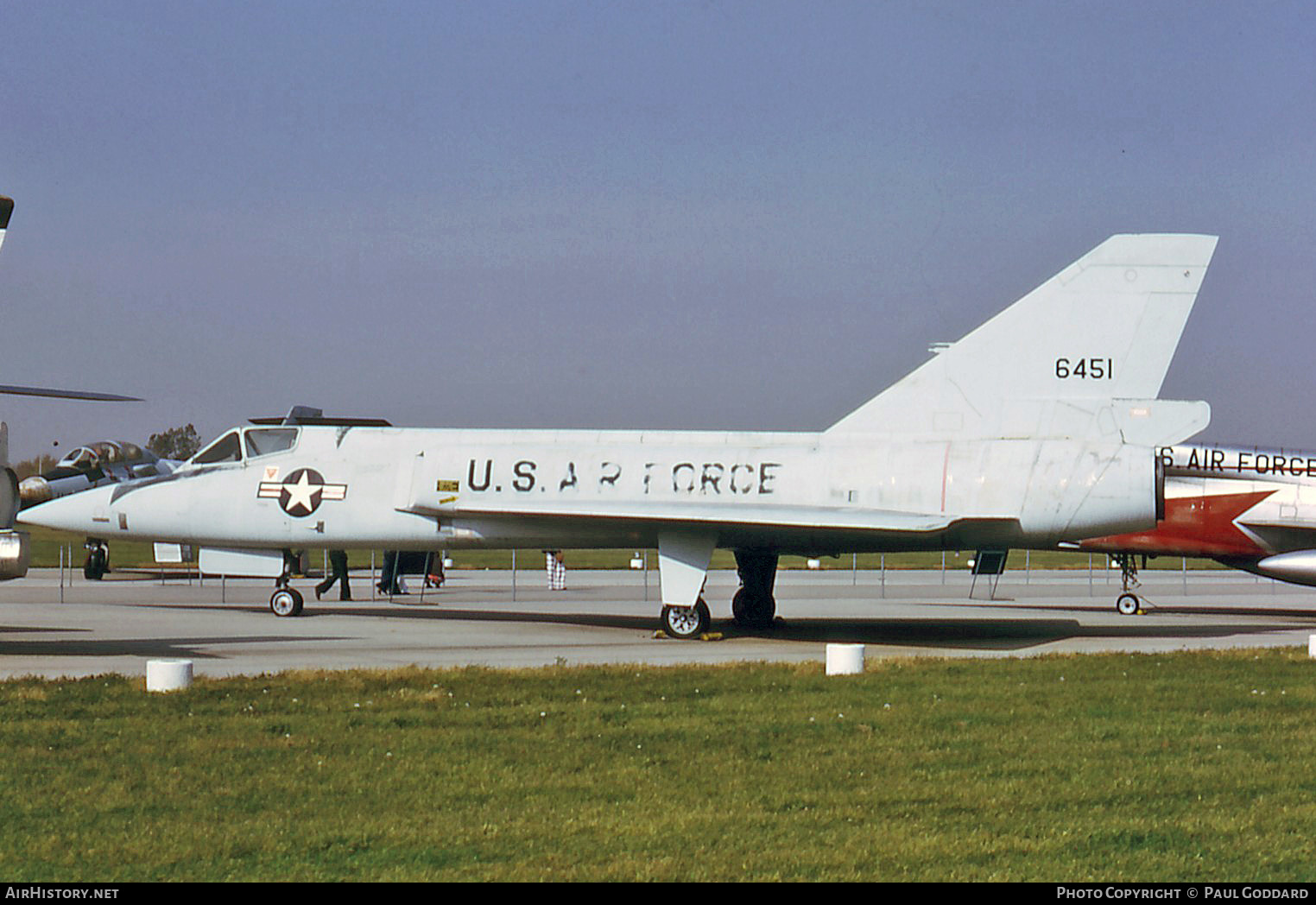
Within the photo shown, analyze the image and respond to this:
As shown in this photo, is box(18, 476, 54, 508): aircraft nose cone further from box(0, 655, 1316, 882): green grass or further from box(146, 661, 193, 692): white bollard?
box(146, 661, 193, 692): white bollard

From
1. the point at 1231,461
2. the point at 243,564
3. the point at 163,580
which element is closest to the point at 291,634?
the point at 243,564

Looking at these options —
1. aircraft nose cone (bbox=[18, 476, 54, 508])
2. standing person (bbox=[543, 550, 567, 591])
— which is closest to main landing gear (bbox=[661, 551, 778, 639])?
standing person (bbox=[543, 550, 567, 591])

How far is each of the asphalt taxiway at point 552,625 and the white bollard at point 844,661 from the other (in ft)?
7.43

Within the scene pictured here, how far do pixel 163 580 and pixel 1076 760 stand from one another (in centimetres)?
3140

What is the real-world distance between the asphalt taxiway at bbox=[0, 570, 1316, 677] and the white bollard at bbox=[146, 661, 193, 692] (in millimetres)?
1509

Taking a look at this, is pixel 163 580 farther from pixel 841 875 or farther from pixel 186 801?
pixel 841 875

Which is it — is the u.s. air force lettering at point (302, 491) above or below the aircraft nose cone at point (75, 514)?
above

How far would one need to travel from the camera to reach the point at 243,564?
20.7m

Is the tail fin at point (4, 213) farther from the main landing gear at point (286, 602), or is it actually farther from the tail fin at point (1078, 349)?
the tail fin at point (1078, 349)

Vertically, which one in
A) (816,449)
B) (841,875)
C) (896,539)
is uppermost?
(816,449)

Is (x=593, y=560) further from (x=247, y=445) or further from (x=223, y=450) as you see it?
(x=247, y=445)

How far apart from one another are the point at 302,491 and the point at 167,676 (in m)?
8.82

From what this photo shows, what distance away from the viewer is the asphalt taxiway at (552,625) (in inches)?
610

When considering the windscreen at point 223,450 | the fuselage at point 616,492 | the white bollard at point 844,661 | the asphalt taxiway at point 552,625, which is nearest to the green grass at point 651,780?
the white bollard at point 844,661
